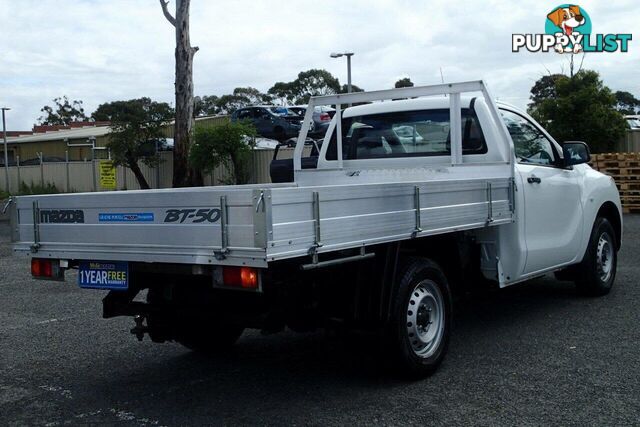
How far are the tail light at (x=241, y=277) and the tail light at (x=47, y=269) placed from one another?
1.45 meters

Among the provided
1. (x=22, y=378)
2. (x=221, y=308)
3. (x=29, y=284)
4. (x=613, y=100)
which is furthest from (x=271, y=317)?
(x=613, y=100)

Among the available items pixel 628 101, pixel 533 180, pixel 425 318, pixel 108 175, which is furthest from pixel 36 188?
pixel 628 101

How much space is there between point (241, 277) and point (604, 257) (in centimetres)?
528

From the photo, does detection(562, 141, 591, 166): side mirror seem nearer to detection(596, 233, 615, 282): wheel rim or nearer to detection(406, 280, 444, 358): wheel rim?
detection(596, 233, 615, 282): wheel rim

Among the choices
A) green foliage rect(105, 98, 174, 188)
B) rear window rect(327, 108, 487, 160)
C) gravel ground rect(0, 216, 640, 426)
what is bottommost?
gravel ground rect(0, 216, 640, 426)

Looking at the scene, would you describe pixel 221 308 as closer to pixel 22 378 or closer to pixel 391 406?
pixel 391 406

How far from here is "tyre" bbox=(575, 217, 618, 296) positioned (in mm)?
7965

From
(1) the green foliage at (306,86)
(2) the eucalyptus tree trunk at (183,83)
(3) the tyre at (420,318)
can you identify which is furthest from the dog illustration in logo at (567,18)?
(1) the green foliage at (306,86)

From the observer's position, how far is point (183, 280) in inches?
195

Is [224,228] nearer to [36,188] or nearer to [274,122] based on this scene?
[274,122]

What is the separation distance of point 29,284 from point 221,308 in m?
6.42

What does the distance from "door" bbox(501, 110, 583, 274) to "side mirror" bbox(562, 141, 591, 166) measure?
9cm

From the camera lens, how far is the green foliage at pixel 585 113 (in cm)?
2239

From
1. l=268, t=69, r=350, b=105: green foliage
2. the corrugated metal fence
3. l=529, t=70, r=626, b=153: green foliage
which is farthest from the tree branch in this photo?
l=268, t=69, r=350, b=105: green foliage
